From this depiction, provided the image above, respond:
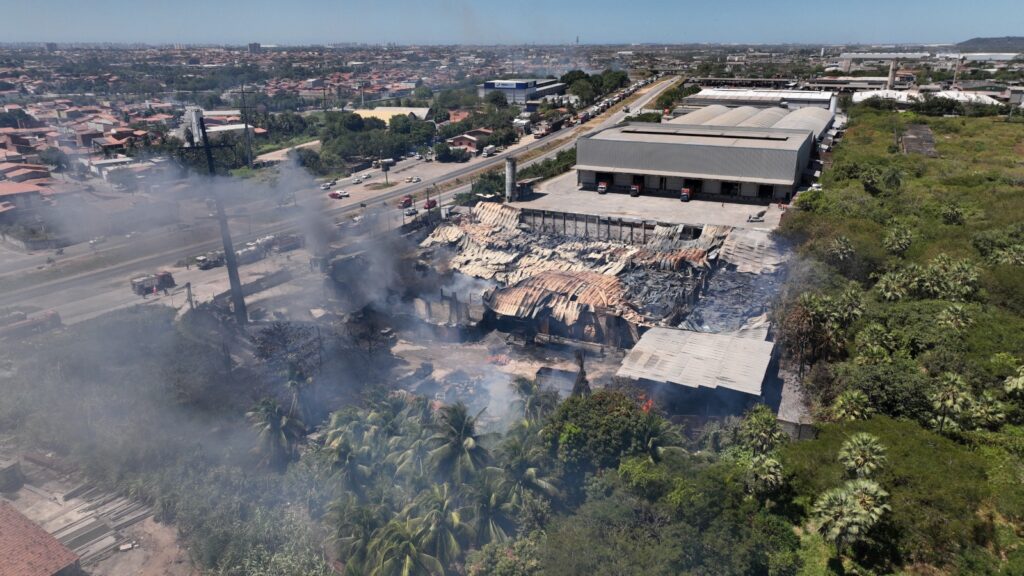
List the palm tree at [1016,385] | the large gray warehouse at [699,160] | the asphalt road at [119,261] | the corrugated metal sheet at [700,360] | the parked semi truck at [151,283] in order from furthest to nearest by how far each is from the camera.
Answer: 1. the large gray warehouse at [699,160]
2. the parked semi truck at [151,283]
3. the asphalt road at [119,261]
4. the corrugated metal sheet at [700,360]
5. the palm tree at [1016,385]

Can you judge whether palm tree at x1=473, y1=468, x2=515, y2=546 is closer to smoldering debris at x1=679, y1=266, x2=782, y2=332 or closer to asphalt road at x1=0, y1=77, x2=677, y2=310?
smoldering debris at x1=679, y1=266, x2=782, y2=332

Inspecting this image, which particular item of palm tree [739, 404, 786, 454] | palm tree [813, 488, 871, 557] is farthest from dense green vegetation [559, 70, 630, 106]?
palm tree [813, 488, 871, 557]

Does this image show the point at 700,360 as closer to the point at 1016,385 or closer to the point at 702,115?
the point at 1016,385

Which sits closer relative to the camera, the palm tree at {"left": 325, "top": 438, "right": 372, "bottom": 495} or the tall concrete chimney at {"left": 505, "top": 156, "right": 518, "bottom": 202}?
the palm tree at {"left": 325, "top": 438, "right": 372, "bottom": 495}

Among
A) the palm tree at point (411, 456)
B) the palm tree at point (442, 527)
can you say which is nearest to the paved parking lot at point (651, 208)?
the palm tree at point (411, 456)

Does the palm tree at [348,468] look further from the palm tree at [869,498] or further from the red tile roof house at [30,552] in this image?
the palm tree at [869,498]

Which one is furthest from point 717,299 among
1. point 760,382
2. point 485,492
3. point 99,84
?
point 99,84

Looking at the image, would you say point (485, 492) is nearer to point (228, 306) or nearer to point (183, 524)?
point (183, 524)
